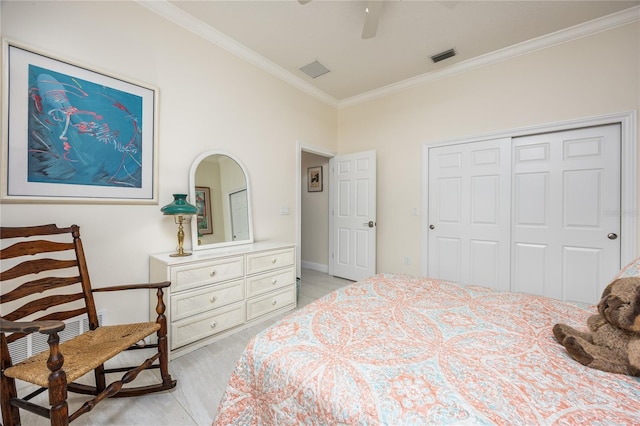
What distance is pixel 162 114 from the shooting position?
86.7 inches

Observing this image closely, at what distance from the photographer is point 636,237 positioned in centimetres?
224

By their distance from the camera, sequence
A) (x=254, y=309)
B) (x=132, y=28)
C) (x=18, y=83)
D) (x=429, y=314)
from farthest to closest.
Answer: (x=254, y=309)
(x=132, y=28)
(x=18, y=83)
(x=429, y=314)

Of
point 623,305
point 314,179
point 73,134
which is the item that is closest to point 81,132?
point 73,134

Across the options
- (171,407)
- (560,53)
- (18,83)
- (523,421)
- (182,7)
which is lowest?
(171,407)

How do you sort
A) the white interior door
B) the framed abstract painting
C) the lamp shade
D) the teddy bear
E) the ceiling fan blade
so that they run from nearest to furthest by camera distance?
the teddy bear, the framed abstract painting, the ceiling fan blade, the lamp shade, the white interior door

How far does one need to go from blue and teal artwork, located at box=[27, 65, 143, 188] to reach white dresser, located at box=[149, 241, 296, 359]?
75 cm

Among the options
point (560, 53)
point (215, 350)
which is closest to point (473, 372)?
point (215, 350)

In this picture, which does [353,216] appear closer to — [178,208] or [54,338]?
[178,208]

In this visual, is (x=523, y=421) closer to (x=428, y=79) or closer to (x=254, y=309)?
(x=254, y=309)

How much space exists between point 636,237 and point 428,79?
103 inches

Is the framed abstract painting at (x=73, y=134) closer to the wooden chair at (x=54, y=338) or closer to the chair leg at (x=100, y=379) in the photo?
the wooden chair at (x=54, y=338)

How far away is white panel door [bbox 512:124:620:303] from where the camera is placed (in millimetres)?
2387

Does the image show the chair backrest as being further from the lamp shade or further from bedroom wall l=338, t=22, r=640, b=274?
bedroom wall l=338, t=22, r=640, b=274

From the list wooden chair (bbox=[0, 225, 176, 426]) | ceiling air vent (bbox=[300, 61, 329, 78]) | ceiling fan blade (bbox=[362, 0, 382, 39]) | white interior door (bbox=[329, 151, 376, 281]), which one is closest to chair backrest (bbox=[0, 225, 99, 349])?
wooden chair (bbox=[0, 225, 176, 426])
